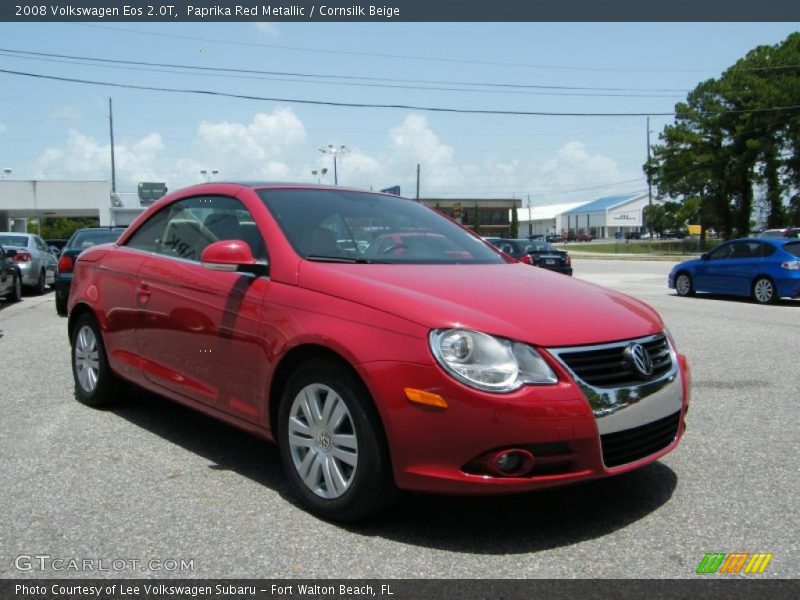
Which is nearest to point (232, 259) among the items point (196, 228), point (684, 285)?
point (196, 228)

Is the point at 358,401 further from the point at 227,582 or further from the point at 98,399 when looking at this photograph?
the point at 98,399

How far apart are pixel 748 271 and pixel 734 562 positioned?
13861mm

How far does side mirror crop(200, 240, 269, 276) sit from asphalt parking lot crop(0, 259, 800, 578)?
3.85 ft

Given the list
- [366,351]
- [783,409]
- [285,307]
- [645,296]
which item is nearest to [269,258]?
[285,307]

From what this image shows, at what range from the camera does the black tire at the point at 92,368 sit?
556 cm

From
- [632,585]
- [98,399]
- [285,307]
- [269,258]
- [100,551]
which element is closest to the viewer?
[632,585]

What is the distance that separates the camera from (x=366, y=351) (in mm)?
3287

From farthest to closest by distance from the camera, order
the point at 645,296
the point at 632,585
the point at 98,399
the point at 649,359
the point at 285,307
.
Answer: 1. the point at 645,296
2. the point at 98,399
3. the point at 285,307
4. the point at 649,359
5. the point at 632,585

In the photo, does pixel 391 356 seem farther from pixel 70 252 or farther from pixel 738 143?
pixel 738 143

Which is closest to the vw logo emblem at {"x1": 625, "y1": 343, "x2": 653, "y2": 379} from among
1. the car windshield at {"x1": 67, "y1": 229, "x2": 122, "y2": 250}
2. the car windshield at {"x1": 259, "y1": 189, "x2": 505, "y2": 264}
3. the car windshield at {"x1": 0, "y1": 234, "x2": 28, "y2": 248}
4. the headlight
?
the headlight

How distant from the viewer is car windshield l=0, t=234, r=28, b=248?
18.1 m

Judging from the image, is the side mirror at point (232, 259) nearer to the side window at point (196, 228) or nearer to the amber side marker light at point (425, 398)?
the side window at point (196, 228)

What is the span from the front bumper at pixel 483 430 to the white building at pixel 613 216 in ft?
418

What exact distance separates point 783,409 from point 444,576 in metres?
3.93
